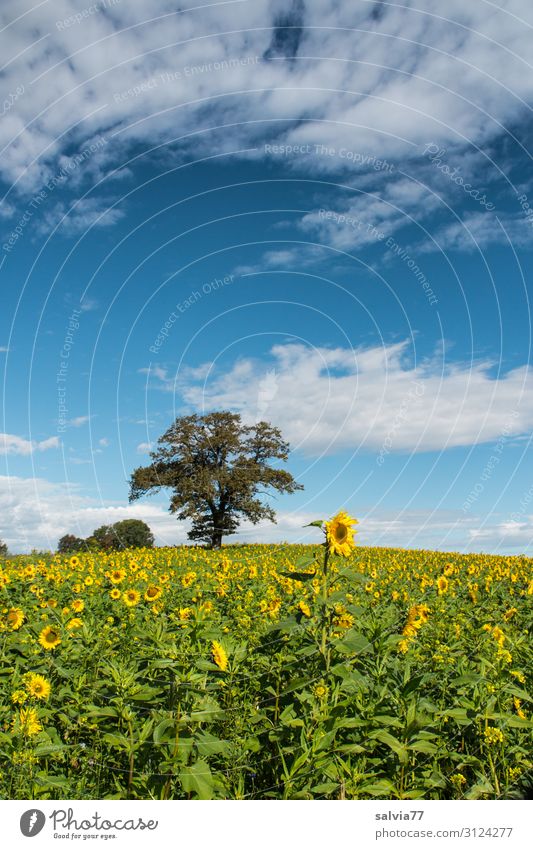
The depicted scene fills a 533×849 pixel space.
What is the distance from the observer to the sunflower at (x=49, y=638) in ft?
20.4

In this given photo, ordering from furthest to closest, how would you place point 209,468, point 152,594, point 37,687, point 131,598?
point 209,468
point 152,594
point 131,598
point 37,687

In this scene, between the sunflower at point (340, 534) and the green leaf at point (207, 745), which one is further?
the sunflower at point (340, 534)

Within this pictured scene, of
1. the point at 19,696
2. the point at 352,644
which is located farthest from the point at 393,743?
the point at 19,696

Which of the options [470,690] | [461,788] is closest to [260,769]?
[461,788]

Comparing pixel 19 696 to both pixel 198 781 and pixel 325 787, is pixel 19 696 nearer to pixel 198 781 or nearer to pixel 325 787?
pixel 198 781

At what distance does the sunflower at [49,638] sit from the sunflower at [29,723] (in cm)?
183

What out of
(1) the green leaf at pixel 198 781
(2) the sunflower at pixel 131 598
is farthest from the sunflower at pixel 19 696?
(2) the sunflower at pixel 131 598

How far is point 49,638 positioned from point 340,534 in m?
3.75

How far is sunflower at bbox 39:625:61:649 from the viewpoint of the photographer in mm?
6203

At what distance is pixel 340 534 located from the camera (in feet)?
15.0

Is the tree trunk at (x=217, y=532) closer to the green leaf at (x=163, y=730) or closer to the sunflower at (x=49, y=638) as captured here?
the sunflower at (x=49, y=638)

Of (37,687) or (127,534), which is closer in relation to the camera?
(37,687)

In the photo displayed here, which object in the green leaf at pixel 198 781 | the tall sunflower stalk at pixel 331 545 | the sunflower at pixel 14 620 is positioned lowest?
the green leaf at pixel 198 781

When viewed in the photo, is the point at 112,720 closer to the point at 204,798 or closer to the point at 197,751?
the point at 197,751
